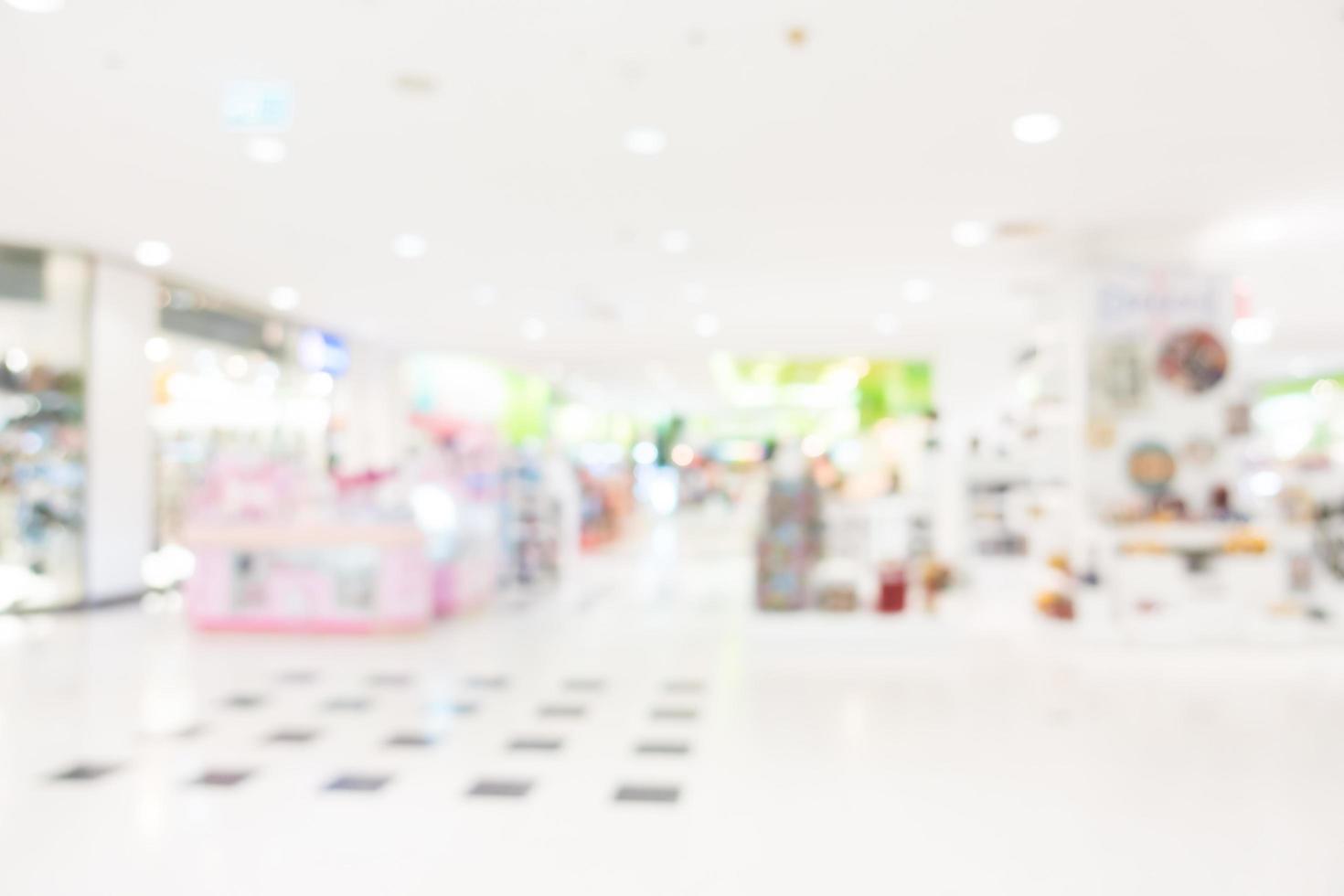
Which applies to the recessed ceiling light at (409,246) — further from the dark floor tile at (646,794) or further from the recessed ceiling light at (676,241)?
the dark floor tile at (646,794)

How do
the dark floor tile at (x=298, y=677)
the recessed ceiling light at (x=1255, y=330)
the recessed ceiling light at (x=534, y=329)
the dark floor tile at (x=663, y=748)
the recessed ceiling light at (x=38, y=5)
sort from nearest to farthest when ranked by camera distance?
the recessed ceiling light at (x=38, y=5) → the dark floor tile at (x=663, y=748) → the dark floor tile at (x=298, y=677) → the recessed ceiling light at (x=534, y=329) → the recessed ceiling light at (x=1255, y=330)

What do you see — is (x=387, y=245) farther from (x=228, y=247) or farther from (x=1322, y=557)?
(x=1322, y=557)

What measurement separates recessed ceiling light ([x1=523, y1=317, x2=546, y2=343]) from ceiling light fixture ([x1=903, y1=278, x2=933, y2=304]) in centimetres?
408

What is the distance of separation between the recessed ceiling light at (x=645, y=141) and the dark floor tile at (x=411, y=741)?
2983 mm

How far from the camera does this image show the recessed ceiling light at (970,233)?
7.05 meters

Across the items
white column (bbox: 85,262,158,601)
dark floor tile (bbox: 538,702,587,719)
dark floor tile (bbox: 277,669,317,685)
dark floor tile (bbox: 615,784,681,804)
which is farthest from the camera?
white column (bbox: 85,262,158,601)

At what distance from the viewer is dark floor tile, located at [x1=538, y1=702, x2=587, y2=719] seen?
15.0 feet

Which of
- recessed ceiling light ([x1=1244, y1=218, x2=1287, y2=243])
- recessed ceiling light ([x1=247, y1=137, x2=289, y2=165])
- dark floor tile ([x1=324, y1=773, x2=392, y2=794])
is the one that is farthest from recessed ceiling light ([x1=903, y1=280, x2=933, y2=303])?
dark floor tile ([x1=324, y1=773, x2=392, y2=794])

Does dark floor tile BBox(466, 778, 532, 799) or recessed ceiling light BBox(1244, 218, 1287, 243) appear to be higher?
recessed ceiling light BBox(1244, 218, 1287, 243)

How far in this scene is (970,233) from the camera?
7340 millimetres

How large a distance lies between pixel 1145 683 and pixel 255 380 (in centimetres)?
1010

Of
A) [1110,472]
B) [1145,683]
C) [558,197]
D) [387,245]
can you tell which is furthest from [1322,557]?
[387,245]

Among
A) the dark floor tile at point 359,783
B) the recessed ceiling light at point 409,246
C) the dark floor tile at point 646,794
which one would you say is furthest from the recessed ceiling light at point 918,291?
the dark floor tile at point 359,783

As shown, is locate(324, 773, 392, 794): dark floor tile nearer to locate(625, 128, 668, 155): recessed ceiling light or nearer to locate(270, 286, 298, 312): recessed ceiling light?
locate(625, 128, 668, 155): recessed ceiling light
